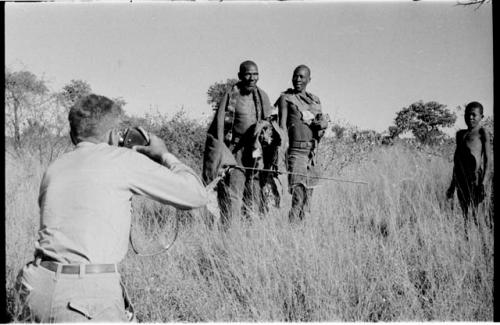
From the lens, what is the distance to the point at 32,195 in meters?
4.79

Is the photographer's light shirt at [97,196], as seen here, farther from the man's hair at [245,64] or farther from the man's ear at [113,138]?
the man's hair at [245,64]

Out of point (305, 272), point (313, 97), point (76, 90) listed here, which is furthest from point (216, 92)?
point (305, 272)

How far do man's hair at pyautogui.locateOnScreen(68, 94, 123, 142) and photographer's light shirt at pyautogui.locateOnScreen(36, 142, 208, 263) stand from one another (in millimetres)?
71

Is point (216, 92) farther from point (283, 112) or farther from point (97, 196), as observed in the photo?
point (97, 196)

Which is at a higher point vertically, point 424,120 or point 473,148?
point 424,120

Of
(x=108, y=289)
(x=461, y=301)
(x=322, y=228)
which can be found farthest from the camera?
(x=322, y=228)

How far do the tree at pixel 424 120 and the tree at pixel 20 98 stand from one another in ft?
28.4

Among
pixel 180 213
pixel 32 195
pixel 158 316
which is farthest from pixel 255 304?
pixel 32 195

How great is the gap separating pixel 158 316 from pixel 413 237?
222 cm

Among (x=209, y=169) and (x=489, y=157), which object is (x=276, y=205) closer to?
(x=209, y=169)

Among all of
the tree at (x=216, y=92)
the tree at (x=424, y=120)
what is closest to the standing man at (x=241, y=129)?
the tree at (x=424, y=120)

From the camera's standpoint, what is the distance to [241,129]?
4.86m

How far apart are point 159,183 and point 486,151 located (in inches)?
154

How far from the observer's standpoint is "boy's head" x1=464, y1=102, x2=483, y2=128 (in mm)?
4816
